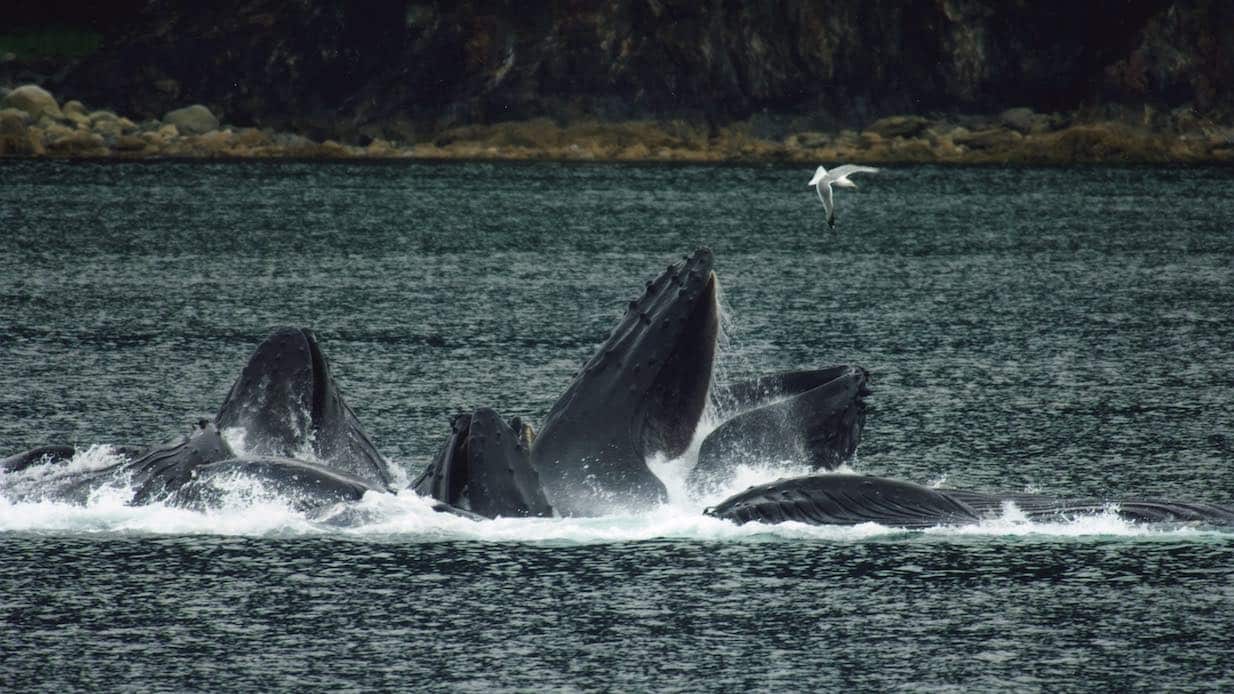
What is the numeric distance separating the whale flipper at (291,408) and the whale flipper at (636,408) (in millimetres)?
1961

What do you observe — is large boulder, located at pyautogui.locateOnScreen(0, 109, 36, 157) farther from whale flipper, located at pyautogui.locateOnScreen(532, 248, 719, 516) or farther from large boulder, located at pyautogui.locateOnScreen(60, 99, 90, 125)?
whale flipper, located at pyautogui.locateOnScreen(532, 248, 719, 516)

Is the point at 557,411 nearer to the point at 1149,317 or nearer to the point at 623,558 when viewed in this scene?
the point at 623,558

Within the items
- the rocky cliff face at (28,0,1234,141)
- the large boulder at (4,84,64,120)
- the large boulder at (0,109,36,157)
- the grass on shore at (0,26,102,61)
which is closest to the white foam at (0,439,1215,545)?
the large boulder at (0,109,36,157)

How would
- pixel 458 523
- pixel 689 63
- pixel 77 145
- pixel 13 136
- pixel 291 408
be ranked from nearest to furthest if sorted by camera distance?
pixel 458 523 < pixel 291 408 < pixel 13 136 < pixel 77 145 < pixel 689 63

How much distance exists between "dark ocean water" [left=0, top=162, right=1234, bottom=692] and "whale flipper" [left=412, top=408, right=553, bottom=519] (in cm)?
24

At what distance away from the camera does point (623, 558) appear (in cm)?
1888

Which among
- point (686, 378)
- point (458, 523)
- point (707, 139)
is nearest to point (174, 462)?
point (458, 523)

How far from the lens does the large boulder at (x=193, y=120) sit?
144250 millimetres

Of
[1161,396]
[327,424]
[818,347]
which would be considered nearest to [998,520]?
[327,424]

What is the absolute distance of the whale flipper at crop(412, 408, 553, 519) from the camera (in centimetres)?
1886

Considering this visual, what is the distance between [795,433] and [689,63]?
5090 inches

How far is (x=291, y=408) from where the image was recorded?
2055cm

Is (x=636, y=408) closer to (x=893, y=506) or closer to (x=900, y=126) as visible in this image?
(x=893, y=506)

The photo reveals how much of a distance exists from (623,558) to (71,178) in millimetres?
89204
